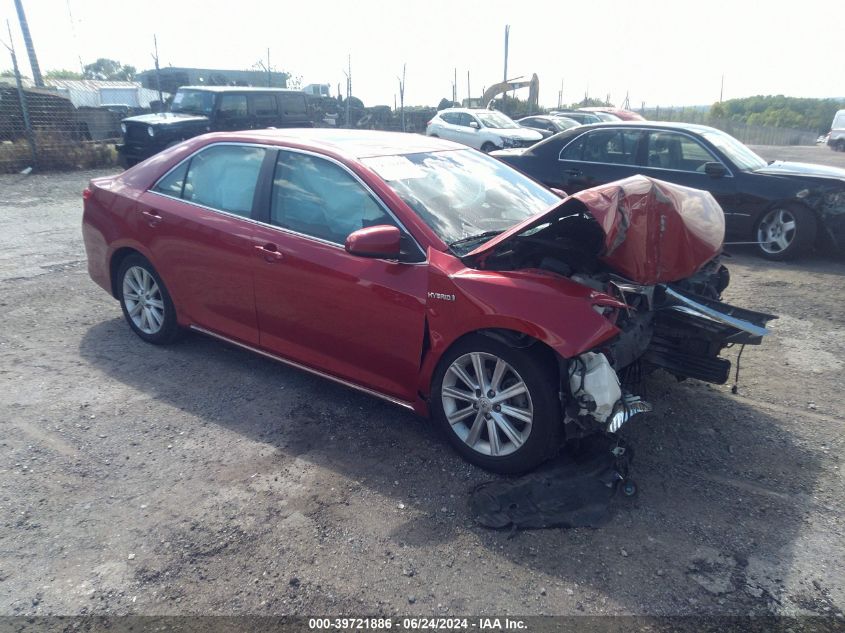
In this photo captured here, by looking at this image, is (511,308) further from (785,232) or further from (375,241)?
(785,232)

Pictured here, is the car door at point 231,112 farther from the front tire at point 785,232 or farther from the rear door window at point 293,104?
the front tire at point 785,232

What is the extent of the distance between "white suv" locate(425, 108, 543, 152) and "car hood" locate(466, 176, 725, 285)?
52.2 ft

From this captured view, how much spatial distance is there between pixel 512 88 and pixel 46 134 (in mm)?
22049

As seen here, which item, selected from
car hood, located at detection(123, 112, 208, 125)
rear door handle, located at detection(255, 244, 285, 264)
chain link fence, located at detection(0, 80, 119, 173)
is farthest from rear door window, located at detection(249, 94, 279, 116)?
rear door handle, located at detection(255, 244, 285, 264)

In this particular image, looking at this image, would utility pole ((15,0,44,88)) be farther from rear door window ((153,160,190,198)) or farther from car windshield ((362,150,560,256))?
car windshield ((362,150,560,256))

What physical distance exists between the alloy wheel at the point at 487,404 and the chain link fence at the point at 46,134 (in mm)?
15008

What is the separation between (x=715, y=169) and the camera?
8.22m

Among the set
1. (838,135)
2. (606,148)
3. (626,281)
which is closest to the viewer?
(626,281)

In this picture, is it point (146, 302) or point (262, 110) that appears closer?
point (146, 302)

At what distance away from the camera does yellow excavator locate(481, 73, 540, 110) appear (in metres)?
30.6

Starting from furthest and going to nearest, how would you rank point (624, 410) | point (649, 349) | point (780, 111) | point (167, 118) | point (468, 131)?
point (780, 111) < point (468, 131) < point (167, 118) < point (649, 349) < point (624, 410)

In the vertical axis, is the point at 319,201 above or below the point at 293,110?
above

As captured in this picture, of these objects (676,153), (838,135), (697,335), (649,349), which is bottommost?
(838,135)

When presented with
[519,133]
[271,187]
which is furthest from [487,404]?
[519,133]
